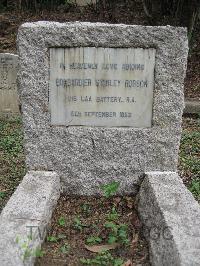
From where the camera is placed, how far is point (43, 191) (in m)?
3.06

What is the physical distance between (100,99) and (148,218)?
3.40ft

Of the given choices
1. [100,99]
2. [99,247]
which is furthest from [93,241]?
[100,99]

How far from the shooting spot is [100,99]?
11.1 ft

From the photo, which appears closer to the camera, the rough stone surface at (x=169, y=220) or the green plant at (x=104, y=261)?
the rough stone surface at (x=169, y=220)

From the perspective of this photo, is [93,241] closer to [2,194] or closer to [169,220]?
[169,220]

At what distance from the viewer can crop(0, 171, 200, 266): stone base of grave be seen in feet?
7.57

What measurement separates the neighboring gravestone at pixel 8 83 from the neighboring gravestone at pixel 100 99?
351 cm

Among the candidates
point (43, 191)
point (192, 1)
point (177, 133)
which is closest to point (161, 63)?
point (177, 133)

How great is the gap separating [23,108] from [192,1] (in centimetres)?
776

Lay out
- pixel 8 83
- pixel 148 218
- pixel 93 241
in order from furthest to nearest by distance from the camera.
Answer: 1. pixel 8 83
2. pixel 148 218
3. pixel 93 241

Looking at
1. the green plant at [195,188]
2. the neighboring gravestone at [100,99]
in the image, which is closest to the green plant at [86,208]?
the neighboring gravestone at [100,99]

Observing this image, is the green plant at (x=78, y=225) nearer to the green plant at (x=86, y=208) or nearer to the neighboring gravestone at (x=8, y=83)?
the green plant at (x=86, y=208)

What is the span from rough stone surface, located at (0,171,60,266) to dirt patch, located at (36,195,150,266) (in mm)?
115

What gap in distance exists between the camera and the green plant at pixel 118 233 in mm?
→ 2836
